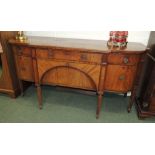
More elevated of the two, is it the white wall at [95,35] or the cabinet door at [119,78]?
the white wall at [95,35]

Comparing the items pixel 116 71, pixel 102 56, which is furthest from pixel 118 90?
pixel 102 56

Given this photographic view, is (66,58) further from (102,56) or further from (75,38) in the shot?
(75,38)

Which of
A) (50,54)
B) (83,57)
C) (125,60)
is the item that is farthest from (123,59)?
(50,54)

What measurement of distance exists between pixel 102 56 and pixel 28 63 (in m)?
0.80

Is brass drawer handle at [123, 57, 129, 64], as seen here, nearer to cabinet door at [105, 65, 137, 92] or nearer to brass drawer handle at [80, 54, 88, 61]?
cabinet door at [105, 65, 137, 92]

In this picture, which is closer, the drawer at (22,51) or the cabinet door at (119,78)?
the cabinet door at (119,78)

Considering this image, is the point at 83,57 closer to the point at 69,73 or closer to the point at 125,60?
the point at 69,73

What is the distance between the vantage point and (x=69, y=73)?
1.50m

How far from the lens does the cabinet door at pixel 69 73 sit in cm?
138

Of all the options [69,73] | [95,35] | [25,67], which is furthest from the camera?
[95,35]

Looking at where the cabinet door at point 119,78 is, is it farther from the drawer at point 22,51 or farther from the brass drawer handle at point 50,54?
the drawer at point 22,51

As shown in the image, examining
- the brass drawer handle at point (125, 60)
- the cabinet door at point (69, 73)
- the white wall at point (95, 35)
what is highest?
the white wall at point (95, 35)

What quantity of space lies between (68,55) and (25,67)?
56cm

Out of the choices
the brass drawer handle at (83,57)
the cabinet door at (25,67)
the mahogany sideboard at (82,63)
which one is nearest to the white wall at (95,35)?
the mahogany sideboard at (82,63)
